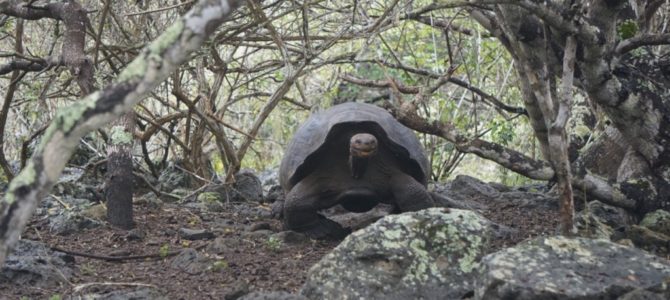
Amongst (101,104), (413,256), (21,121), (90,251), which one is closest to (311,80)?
(21,121)

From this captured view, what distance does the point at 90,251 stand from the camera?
4.02 meters

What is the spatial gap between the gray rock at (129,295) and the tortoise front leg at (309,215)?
121cm

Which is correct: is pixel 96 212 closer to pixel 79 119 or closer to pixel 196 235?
pixel 196 235

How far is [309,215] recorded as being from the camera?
14.5ft

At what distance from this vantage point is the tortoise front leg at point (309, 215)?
4.36m

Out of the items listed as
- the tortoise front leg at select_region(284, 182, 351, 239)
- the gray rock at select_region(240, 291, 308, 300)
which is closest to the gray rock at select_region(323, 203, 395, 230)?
the tortoise front leg at select_region(284, 182, 351, 239)

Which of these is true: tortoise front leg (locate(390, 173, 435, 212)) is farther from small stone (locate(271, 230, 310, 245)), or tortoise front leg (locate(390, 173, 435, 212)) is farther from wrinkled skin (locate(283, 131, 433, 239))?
small stone (locate(271, 230, 310, 245))

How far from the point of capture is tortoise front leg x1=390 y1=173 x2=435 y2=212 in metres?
4.51

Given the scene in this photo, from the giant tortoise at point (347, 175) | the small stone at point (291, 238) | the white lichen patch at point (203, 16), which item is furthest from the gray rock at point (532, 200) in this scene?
the white lichen patch at point (203, 16)

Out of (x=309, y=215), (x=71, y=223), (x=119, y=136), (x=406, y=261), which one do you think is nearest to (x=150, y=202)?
(x=71, y=223)

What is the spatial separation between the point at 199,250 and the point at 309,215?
2.18 ft

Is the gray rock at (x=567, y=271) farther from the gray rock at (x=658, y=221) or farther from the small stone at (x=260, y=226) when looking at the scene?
the small stone at (x=260, y=226)

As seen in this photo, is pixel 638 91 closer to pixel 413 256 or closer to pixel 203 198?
pixel 413 256

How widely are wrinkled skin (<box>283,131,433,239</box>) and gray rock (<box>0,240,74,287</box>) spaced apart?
1184 mm
